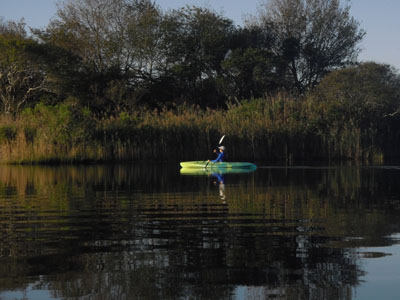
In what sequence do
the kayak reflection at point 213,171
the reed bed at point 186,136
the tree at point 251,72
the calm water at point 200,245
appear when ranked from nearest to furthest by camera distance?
the calm water at point 200,245 < the kayak reflection at point 213,171 < the reed bed at point 186,136 < the tree at point 251,72

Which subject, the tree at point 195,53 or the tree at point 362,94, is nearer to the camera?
the tree at point 362,94

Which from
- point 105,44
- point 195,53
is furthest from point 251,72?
point 105,44

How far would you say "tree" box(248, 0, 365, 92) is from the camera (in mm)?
44406

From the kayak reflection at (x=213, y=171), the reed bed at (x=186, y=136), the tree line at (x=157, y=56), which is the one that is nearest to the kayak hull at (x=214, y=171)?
the kayak reflection at (x=213, y=171)

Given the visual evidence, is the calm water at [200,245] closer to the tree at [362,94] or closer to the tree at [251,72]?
the tree at [362,94]

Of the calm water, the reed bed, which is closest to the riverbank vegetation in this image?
the reed bed

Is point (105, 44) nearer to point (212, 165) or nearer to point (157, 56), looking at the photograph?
point (157, 56)

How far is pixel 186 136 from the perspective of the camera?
25.0 meters

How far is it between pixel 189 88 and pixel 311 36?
10.4 meters

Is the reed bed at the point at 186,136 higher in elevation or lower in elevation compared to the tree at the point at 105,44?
lower

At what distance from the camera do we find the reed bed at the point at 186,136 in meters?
23.7

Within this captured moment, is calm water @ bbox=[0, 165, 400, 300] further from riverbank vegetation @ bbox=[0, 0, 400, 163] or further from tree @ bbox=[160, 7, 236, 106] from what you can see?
tree @ bbox=[160, 7, 236, 106]

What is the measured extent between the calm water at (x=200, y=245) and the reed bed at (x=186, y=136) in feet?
39.4

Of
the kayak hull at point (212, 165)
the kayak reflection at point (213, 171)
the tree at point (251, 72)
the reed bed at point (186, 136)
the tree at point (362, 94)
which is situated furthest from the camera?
the tree at point (251, 72)
